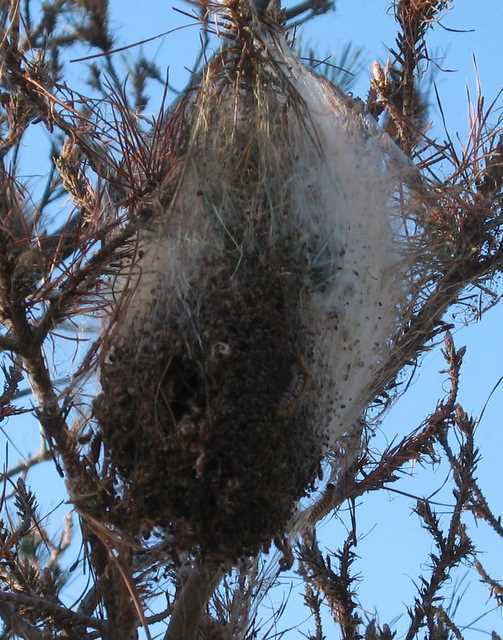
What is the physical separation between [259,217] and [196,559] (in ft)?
2.54

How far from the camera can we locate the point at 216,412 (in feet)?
7.25

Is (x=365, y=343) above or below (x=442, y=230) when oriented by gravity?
below

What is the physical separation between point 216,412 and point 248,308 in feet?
0.78

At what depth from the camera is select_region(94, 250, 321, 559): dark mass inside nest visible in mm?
2221

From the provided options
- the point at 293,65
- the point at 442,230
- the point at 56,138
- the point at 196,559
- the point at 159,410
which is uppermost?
the point at 56,138

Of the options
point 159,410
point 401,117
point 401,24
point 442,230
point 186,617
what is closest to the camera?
point 159,410

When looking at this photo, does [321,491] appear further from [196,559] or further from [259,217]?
[259,217]

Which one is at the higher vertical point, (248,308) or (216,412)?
(248,308)

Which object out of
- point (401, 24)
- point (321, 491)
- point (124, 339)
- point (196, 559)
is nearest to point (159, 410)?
point (124, 339)

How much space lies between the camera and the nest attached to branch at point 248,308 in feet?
7.35

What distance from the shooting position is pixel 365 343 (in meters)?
2.60

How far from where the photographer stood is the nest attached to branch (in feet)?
7.35

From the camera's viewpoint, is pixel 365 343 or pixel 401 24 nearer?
pixel 365 343

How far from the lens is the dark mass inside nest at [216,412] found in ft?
7.29
